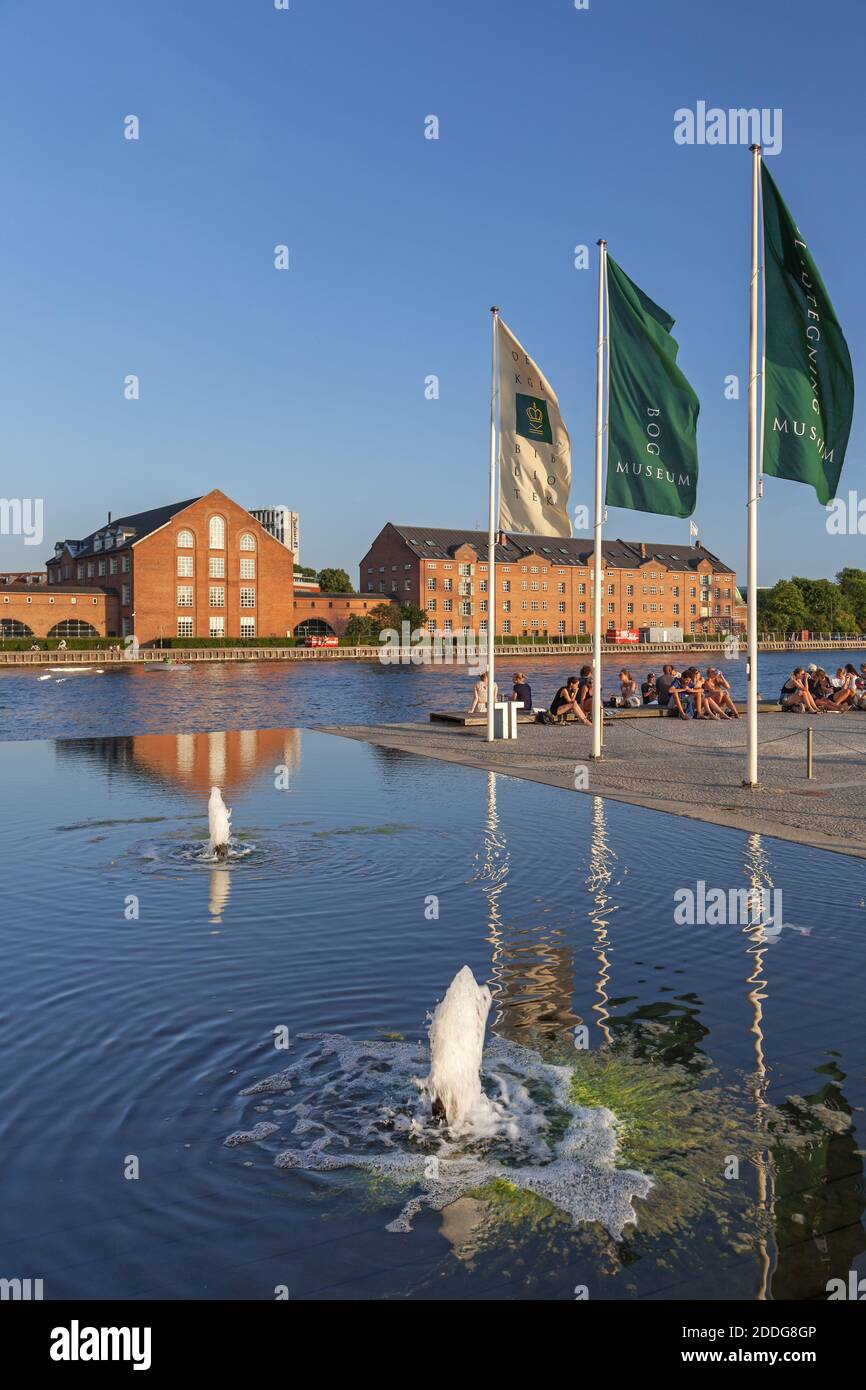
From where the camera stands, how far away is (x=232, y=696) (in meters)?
55.2

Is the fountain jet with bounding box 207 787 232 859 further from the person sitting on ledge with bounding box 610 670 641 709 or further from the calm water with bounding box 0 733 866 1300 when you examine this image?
the person sitting on ledge with bounding box 610 670 641 709

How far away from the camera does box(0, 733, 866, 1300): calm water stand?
426 cm

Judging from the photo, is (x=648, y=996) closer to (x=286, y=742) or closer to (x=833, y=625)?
(x=286, y=742)

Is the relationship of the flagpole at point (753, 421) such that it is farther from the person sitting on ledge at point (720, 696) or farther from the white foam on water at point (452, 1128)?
the person sitting on ledge at point (720, 696)

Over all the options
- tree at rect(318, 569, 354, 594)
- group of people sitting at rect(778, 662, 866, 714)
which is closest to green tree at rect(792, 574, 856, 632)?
tree at rect(318, 569, 354, 594)

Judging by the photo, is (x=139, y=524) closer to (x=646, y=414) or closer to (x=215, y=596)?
(x=215, y=596)

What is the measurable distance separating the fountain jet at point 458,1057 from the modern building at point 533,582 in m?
127

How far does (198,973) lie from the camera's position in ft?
25.4

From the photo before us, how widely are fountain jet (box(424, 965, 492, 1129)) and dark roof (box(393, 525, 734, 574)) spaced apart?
12296 cm

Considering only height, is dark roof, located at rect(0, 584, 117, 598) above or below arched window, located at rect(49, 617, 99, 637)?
above

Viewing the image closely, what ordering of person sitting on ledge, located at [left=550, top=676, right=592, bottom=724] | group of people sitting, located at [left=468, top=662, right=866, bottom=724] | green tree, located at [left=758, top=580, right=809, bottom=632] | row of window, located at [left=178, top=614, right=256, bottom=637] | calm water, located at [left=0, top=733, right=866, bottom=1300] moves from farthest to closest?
green tree, located at [left=758, top=580, right=809, bottom=632]
row of window, located at [left=178, top=614, right=256, bottom=637]
group of people sitting, located at [left=468, top=662, right=866, bottom=724]
person sitting on ledge, located at [left=550, top=676, right=592, bottom=724]
calm water, located at [left=0, top=733, right=866, bottom=1300]

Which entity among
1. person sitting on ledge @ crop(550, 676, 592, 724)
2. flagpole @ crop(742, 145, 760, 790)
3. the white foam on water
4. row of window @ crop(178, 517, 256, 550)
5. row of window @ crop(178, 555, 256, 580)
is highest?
row of window @ crop(178, 517, 256, 550)

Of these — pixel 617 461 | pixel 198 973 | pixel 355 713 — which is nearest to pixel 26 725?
pixel 355 713
